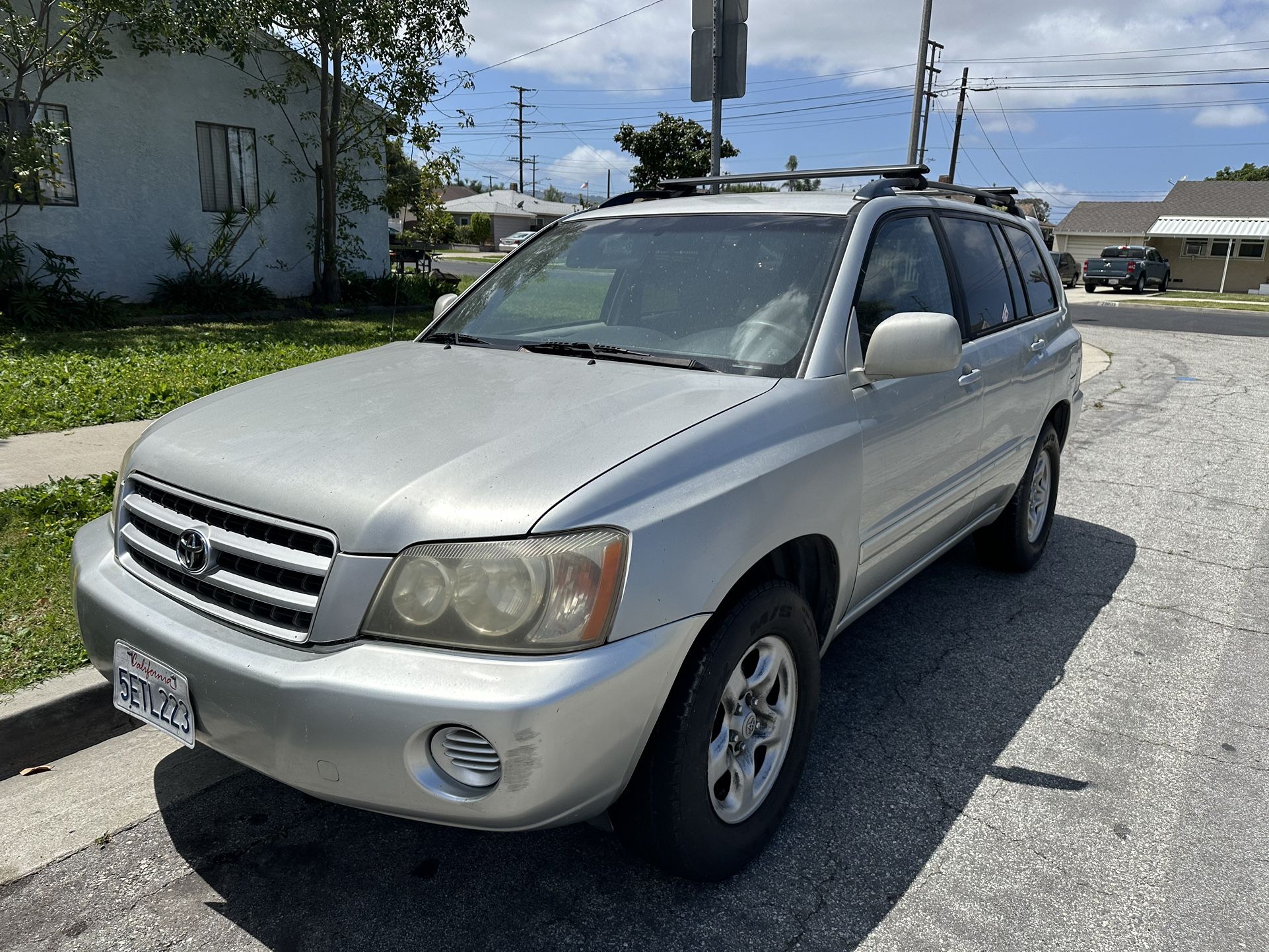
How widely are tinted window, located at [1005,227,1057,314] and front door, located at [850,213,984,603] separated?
1.19 meters

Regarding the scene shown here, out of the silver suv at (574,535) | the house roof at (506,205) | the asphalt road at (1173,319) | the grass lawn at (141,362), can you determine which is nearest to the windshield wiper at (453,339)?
the silver suv at (574,535)

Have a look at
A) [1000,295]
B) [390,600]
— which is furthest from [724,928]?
[1000,295]

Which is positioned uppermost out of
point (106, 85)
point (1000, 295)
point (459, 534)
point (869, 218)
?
point (106, 85)

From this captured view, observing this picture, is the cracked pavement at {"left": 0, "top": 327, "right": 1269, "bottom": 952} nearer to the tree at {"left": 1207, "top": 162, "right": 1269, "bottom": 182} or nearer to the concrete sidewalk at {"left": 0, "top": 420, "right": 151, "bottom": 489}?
the concrete sidewalk at {"left": 0, "top": 420, "right": 151, "bottom": 489}

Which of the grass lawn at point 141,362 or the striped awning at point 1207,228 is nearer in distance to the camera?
the grass lawn at point 141,362

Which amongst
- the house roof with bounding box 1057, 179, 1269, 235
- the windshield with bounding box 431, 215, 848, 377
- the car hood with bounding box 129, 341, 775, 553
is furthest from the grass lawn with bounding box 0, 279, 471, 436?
the house roof with bounding box 1057, 179, 1269, 235

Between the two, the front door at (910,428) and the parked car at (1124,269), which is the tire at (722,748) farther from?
the parked car at (1124,269)

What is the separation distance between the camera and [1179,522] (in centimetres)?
603

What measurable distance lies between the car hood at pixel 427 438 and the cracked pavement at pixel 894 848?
106 centimetres

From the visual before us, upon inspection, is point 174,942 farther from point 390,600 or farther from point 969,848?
point 969,848

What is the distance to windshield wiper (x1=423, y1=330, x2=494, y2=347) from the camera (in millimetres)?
3447

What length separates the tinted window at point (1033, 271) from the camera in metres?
4.80

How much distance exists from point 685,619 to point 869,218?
1.80 m

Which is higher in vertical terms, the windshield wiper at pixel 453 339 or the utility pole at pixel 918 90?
the utility pole at pixel 918 90
